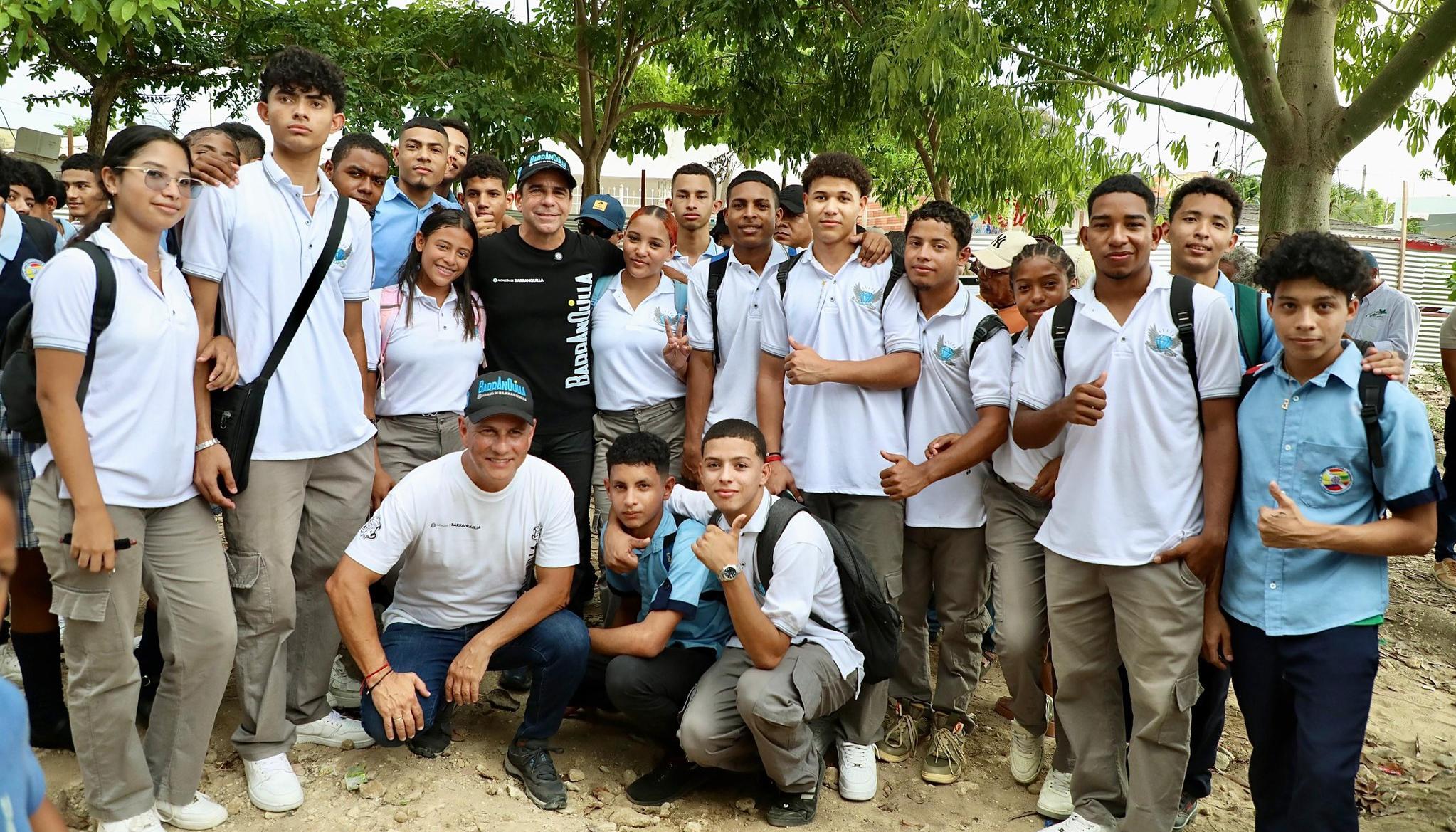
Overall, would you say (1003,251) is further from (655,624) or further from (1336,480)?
(655,624)

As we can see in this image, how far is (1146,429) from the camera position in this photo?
3.28m

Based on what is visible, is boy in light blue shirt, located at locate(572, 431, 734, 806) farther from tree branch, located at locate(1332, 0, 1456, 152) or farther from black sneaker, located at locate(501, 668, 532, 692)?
tree branch, located at locate(1332, 0, 1456, 152)

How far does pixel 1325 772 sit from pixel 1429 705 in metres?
2.68

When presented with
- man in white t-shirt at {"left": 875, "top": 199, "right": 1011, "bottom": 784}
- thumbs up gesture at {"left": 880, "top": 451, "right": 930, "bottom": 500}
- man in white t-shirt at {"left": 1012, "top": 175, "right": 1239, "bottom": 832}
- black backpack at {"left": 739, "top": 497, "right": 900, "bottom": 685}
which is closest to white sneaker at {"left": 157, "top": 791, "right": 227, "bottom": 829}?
black backpack at {"left": 739, "top": 497, "right": 900, "bottom": 685}

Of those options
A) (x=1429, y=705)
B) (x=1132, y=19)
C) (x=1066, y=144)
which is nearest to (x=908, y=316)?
(x=1429, y=705)

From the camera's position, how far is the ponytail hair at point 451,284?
433 centimetres

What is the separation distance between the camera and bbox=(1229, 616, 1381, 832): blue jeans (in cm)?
293

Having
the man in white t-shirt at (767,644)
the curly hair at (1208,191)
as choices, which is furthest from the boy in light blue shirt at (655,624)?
the curly hair at (1208,191)

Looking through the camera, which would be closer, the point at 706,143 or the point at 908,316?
the point at 908,316

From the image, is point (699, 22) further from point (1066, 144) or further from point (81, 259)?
point (81, 259)

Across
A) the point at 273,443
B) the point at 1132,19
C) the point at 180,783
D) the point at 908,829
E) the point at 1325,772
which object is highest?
the point at 1132,19

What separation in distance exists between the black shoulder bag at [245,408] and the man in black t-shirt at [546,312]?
3.36 ft

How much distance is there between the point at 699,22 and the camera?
845 cm

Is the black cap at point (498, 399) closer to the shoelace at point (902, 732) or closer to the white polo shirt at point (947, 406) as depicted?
the white polo shirt at point (947, 406)
